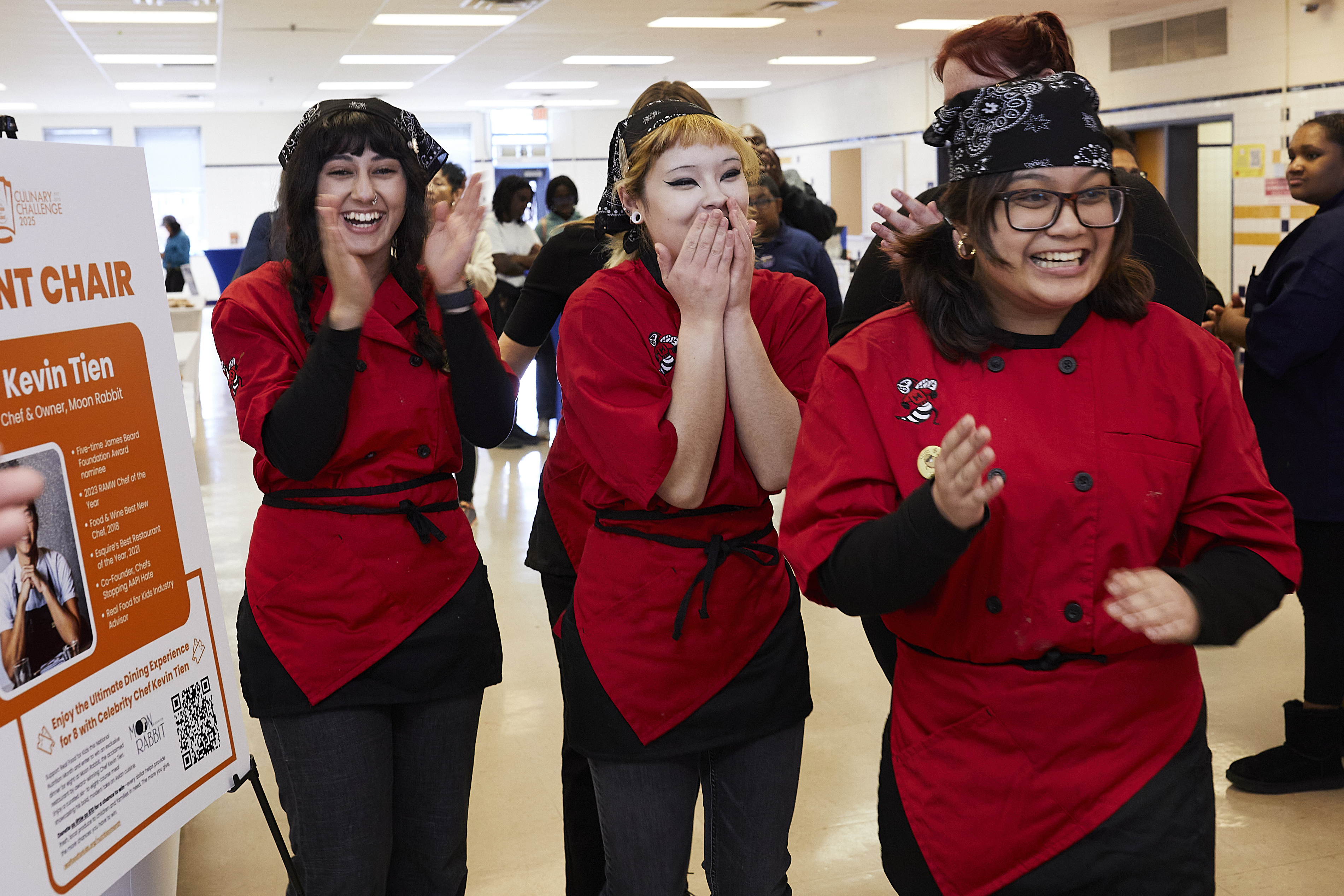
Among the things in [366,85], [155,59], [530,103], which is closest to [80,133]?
[366,85]

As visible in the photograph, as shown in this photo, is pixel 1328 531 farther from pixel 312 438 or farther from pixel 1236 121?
pixel 1236 121

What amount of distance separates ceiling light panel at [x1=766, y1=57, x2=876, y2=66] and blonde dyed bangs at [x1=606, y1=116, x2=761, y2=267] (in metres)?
14.1

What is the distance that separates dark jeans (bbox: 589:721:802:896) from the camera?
5.76 ft

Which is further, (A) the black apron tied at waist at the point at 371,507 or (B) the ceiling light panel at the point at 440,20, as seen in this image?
(B) the ceiling light panel at the point at 440,20

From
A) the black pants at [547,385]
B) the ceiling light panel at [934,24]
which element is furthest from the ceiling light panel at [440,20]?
the black pants at [547,385]

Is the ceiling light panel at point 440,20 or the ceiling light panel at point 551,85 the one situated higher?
the ceiling light panel at point 551,85

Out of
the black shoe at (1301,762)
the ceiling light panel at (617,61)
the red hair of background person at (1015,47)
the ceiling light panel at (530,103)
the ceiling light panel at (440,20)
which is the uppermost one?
the ceiling light panel at (530,103)

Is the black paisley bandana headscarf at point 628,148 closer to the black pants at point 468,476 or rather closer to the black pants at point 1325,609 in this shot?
the black pants at point 1325,609

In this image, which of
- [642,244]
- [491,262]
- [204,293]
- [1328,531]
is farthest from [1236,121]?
[204,293]

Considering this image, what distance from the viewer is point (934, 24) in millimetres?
12375

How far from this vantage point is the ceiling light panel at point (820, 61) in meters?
15.4

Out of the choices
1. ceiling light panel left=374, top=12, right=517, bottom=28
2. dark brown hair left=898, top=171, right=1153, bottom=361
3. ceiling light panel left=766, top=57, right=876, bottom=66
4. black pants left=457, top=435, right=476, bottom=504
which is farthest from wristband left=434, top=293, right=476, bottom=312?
ceiling light panel left=766, top=57, right=876, bottom=66

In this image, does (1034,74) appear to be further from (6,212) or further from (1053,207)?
(6,212)

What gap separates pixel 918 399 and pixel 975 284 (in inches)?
7.1
